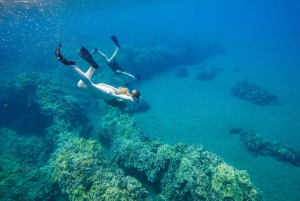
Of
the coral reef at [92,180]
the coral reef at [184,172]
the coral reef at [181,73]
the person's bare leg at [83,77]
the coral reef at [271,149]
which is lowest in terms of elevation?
the coral reef at [92,180]

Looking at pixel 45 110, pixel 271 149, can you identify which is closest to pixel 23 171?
pixel 45 110

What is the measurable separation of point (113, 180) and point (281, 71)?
1375 inches

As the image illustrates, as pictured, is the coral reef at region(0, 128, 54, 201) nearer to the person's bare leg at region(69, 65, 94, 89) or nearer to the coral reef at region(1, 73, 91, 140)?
the coral reef at region(1, 73, 91, 140)

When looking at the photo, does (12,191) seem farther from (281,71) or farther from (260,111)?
(281,71)

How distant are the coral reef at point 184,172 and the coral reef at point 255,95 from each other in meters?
15.0

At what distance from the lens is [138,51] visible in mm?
27094

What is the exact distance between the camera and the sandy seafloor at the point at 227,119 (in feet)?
32.6

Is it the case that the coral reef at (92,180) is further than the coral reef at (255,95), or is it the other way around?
the coral reef at (255,95)

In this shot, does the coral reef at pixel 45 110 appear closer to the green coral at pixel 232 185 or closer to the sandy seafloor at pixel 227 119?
the sandy seafloor at pixel 227 119

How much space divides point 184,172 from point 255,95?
17072 mm

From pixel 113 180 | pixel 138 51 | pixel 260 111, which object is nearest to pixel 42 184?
pixel 113 180

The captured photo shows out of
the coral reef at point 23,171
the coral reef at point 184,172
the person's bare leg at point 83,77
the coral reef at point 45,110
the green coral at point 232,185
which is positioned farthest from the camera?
the coral reef at point 45,110

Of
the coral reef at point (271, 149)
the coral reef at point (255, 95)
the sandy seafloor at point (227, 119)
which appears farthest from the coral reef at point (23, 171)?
the coral reef at point (255, 95)

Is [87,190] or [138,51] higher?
[138,51]
